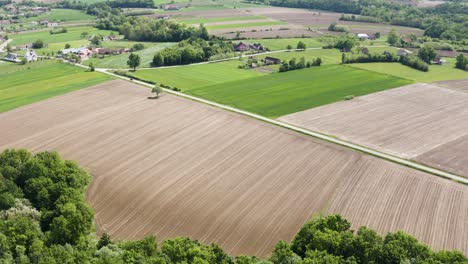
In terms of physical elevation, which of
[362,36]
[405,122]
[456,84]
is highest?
[362,36]

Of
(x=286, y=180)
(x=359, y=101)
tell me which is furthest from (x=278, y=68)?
(x=286, y=180)

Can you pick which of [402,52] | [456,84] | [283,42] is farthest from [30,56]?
[456,84]

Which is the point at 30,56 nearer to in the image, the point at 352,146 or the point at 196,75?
the point at 196,75

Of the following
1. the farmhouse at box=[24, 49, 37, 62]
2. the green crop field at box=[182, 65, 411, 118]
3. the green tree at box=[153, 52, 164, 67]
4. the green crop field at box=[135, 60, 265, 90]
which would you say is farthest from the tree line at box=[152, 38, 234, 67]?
the farmhouse at box=[24, 49, 37, 62]

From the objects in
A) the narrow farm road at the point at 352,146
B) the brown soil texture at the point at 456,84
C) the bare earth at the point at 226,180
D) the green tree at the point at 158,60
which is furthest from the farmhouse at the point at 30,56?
the brown soil texture at the point at 456,84

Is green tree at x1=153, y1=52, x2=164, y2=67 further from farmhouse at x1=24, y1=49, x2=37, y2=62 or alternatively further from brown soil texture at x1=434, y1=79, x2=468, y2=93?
brown soil texture at x1=434, y1=79, x2=468, y2=93
